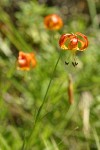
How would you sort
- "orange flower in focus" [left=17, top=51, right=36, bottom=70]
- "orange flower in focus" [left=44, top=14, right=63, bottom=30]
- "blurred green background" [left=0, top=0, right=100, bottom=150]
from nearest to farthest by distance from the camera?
"orange flower in focus" [left=17, top=51, right=36, bottom=70]
"blurred green background" [left=0, top=0, right=100, bottom=150]
"orange flower in focus" [left=44, top=14, right=63, bottom=30]

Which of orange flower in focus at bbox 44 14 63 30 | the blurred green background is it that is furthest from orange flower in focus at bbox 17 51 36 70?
orange flower in focus at bbox 44 14 63 30

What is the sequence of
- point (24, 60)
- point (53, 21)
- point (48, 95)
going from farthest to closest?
1. point (53, 21)
2. point (48, 95)
3. point (24, 60)

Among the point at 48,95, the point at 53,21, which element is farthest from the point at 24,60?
the point at 53,21

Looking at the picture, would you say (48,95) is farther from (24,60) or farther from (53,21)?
(53,21)

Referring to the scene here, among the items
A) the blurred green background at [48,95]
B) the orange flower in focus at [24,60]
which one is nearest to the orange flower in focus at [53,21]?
the blurred green background at [48,95]

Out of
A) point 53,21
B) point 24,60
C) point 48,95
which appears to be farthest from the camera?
point 53,21

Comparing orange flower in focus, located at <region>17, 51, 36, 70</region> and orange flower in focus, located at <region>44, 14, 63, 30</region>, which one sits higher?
orange flower in focus, located at <region>44, 14, 63, 30</region>

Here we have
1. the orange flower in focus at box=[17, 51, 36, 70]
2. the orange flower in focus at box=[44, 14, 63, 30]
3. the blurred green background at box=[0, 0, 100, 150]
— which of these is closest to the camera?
the orange flower in focus at box=[17, 51, 36, 70]

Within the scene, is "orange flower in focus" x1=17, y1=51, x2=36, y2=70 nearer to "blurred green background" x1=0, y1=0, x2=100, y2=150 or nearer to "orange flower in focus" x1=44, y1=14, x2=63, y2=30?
"blurred green background" x1=0, y1=0, x2=100, y2=150

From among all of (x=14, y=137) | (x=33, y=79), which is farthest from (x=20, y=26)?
(x=14, y=137)

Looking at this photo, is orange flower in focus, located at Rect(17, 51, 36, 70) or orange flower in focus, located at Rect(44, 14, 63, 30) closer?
orange flower in focus, located at Rect(17, 51, 36, 70)

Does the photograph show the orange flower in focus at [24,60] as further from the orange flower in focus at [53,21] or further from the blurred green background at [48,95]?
the orange flower in focus at [53,21]
